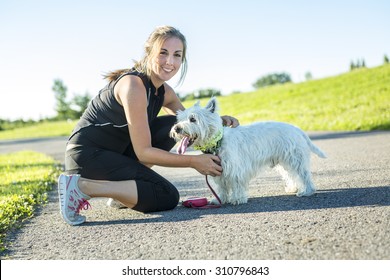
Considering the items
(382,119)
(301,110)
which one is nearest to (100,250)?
(382,119)

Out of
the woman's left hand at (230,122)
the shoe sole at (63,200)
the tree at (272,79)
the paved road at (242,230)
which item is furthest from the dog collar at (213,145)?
the tree at (272,79)

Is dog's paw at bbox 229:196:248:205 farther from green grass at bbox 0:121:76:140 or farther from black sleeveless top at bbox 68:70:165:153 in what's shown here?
green grass at bbox 0:121:76:140

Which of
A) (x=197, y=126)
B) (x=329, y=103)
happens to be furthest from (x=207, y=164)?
(x=329, y=103)

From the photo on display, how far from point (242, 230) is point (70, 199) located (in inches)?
78.5

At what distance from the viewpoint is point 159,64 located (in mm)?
4922

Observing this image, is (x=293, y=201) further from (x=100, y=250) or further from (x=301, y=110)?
(x=301, y=110)

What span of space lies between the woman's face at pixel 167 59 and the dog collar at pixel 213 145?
90cm

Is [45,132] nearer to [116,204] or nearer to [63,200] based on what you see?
[116,204]

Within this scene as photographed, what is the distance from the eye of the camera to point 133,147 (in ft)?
16.5

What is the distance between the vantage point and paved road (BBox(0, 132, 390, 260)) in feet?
10.9

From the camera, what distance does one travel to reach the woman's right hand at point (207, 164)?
4.84 meters

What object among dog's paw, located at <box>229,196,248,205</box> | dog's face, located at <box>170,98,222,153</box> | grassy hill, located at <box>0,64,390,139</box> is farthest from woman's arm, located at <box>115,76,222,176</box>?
grassy hill, located at <box>0,64,390,139</box>

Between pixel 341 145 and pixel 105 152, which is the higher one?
pixel 105 152
